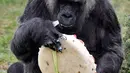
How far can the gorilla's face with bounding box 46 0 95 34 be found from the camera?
5547mm

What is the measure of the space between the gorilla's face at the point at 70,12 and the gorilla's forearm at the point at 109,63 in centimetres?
49

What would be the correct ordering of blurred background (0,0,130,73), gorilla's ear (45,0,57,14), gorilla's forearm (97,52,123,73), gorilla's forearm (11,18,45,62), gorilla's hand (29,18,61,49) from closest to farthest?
gorilla's hand (29,18,61,49), gorilla's forearm (11,18,45,62), gorilla's ear (45,0,57,14), gorilla's forearm (97,52,123,73), blurred background (0,0,130,73)

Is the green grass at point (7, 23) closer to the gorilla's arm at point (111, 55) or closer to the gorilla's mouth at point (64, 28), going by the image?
the gorilla's arm at point (111, 55)

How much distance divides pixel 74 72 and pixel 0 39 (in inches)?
202

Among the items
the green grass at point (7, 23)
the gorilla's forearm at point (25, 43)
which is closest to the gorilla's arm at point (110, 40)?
the gorilla's forearm at point (25, 43)

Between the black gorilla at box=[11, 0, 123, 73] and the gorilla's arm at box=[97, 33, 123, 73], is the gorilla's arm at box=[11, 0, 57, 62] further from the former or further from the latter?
the gorilla's arm at box=[97, 33, 123, 73]

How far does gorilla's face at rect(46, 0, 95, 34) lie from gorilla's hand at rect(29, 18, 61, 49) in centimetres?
26

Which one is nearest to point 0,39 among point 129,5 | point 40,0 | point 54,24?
point 129,5

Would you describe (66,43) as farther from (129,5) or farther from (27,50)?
(129,5)

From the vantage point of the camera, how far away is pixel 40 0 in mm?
6152

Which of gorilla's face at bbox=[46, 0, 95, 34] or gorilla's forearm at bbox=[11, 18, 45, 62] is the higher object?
gorilla's face at bbox=[46, 0, 95, 34]

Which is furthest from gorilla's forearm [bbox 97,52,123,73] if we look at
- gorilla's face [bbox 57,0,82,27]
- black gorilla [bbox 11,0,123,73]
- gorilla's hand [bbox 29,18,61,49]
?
gorilla's hand [bbox 29,18,61,49]

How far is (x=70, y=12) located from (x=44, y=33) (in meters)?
0.50

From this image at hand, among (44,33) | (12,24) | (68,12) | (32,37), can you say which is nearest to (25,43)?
(32,37)
